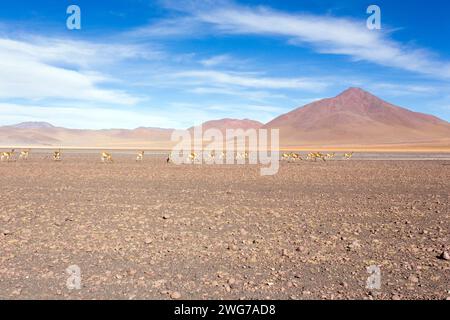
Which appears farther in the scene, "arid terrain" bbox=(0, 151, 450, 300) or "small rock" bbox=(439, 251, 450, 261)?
"small rock" bbox=(439, 251, 450, 261)

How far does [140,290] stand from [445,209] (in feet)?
31.3

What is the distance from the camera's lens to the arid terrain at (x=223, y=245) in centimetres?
596

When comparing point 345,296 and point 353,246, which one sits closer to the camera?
point 345,296

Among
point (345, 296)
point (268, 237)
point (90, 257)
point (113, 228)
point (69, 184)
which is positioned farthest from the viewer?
point (69, 184)

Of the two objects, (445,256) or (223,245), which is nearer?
(445,256)

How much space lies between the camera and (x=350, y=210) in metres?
11.8

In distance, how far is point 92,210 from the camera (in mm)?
11609

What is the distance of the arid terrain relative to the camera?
5957 mm

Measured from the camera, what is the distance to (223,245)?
8.02 meters

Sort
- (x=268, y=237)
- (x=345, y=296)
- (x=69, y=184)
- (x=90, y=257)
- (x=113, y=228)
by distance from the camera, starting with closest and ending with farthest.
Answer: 1. (x=345, y=296)
2. (x=90, y=257)
3. (x=268, y=237)
4. (x=113, y=228)
5. (x=69, y=184)

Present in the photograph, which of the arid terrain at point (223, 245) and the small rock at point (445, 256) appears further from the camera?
the small rock at point (445, 256)
